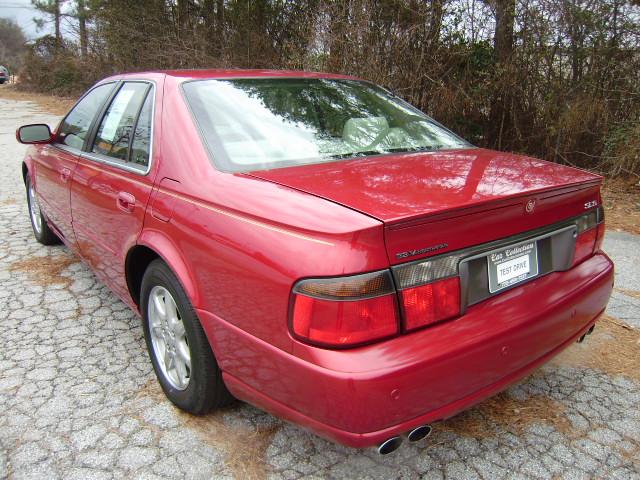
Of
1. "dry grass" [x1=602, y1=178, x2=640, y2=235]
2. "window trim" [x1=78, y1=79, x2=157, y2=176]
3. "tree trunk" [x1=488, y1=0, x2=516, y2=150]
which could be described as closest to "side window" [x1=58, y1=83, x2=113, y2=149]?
"window trim" [x1=78, y1=79, x2=157, y2=176]

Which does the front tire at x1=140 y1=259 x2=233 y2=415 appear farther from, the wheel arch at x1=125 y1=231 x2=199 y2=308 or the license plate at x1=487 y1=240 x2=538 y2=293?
the license plate at x1=487 y1=240 x2=538 y2=293

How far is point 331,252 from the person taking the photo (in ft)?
5.66

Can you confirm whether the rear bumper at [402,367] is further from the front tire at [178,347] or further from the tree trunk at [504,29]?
the tree trunk at [504,29]

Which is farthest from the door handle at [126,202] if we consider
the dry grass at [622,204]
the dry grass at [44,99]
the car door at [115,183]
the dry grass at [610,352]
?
the dry grass at [44,99]

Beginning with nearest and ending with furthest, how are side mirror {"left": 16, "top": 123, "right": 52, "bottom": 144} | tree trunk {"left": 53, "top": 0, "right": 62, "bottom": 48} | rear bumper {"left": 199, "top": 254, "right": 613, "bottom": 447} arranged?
rear bumper {"left": 199, "top": 254, "right": 613, "bottom": 447}, side mirror {"left": 16, "top": 123, "right": 52, "bottom": 144}, tree trunk {"left": 53, "top": 0, "right": 62, "bottom": 48}

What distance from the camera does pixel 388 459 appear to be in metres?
2.25

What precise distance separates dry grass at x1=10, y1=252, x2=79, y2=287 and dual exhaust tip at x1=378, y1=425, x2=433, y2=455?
3.14 metres

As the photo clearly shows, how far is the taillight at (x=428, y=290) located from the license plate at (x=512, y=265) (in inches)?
8.2

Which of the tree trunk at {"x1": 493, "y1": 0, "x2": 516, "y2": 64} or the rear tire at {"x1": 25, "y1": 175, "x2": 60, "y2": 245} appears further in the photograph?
the tree trunk at {"x1": 493, "y1": 0, "x2": 516, "y2": 64}

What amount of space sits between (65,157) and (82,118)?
0.29 meters

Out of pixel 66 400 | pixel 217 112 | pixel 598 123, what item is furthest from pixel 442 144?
pixel 598 123

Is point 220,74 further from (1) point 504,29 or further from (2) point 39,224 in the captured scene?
(1) point 504,29

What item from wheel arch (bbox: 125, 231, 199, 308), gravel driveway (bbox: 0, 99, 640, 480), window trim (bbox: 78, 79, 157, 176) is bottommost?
gravel driveway (bbox: 0, 99, 640, 480)

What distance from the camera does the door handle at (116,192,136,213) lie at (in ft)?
8.76
